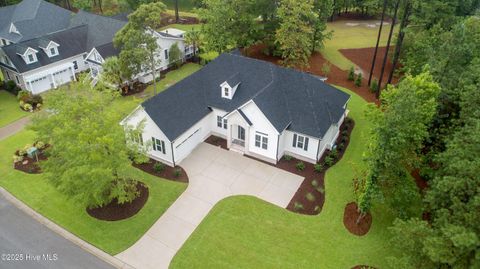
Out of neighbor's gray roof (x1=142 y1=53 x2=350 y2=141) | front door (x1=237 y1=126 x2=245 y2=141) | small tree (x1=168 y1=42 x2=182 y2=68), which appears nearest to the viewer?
neighbor's gray roof (x1=142 y1=53 x2=350 y2=141)

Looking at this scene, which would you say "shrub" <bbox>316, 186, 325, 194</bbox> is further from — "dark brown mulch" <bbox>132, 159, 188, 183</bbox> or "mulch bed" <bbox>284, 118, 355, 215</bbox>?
"dark brown mulch" <bbox>132, 159, 188, 183</bbox>

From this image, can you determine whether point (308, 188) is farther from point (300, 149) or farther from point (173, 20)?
point (173, 20)

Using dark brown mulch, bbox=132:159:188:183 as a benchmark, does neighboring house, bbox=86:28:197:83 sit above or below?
above

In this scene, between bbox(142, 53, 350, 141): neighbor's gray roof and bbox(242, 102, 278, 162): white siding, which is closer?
bbox(242, 102, 278, 162): white siding

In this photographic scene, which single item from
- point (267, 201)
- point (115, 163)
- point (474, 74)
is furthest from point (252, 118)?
point (474, 74)

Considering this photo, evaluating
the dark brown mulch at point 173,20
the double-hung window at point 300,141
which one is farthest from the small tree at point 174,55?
the double-hung window at point 300,141

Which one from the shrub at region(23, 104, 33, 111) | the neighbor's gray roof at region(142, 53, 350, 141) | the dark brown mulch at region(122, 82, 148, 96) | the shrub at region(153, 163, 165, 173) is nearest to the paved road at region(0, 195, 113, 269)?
the shrub at region(153, 163, 165, 173)

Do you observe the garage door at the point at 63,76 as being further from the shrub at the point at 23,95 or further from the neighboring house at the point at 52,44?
the shrub at the point at 23,95

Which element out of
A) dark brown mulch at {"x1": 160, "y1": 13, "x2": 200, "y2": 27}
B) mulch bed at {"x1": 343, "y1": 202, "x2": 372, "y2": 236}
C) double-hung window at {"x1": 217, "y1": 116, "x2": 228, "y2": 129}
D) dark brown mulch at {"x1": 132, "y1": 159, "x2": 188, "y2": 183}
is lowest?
mulch bed at {"x1": 343, "y1": 202, "x2": 372, "y2": 236}
